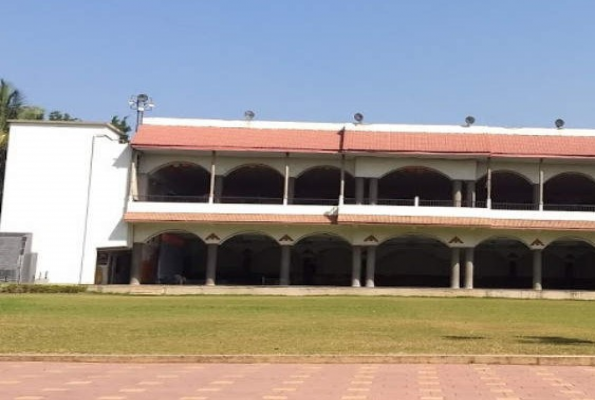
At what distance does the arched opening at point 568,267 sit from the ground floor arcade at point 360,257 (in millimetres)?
52

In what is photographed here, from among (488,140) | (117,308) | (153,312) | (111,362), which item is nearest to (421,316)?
(153,312)

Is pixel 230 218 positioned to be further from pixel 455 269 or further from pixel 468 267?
pixel 468 267

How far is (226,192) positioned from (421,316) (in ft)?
81.8

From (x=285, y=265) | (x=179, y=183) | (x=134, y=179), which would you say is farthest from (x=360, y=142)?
(x=179, y=183)

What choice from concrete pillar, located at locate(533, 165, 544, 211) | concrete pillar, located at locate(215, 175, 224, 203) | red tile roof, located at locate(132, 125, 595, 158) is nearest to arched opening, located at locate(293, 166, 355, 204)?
red tile roof, located at locate(132, 125, 595, 158)

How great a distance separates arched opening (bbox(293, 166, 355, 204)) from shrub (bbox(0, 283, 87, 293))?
12.0 meters

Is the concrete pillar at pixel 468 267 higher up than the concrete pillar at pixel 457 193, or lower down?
lower down

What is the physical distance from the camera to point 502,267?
37844 mm

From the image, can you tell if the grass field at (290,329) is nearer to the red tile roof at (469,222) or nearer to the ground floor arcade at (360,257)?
the red tile roof at (469,222)

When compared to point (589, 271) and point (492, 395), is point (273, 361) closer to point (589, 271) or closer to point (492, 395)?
point (492, 395)

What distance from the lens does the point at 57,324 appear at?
14141mm

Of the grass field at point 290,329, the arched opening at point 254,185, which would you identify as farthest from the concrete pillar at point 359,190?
the grass field at point 290,329

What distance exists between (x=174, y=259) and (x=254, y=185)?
6.20 m

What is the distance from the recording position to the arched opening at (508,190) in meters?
34.7
